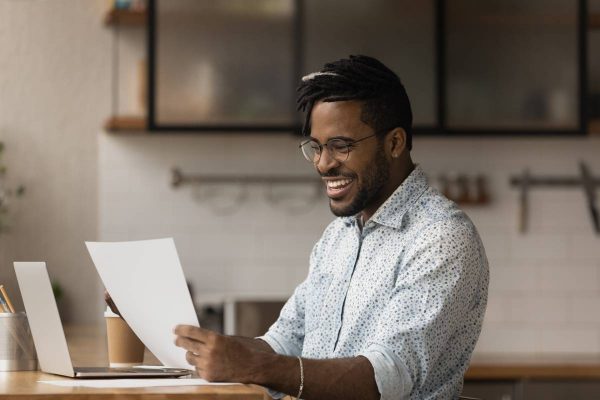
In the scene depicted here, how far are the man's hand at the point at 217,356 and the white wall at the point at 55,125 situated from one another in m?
2.99

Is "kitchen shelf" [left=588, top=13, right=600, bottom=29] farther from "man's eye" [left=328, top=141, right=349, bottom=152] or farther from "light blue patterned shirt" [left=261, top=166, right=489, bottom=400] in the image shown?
"man's eye" [left=328, top=141, right=349, bottom=152]

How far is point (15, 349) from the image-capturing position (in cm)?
225

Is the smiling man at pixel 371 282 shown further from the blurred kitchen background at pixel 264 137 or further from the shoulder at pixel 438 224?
the blurred kitchen background at pixel 264 137

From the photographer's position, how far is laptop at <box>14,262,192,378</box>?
2068 mm

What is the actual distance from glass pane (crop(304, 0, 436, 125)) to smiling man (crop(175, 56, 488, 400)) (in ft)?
6.28

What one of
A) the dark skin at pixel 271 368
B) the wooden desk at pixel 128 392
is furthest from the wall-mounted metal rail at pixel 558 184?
the wooden desk at pixel 128 392

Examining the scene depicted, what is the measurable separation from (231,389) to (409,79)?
108 inches

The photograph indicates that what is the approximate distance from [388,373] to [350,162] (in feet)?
1.68

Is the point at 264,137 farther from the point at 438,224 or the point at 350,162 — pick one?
the point at 438,224

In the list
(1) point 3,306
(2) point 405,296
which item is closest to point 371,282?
(2) point 405,296

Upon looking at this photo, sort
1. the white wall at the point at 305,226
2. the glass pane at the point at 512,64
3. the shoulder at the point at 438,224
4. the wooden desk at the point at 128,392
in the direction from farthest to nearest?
the white wall at the point at 305,226 → the glass pane at the point at 512,64 → the shoulder at the point at 438,224 → the wooden desk at the point at 128,392

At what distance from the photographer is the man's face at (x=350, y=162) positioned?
2334 millimetres

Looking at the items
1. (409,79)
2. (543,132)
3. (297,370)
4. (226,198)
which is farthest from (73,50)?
(297,370)

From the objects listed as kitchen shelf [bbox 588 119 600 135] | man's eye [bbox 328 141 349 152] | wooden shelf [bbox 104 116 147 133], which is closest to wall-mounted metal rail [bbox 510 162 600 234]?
kitchen shelf [bbox 588 119 600 135]
